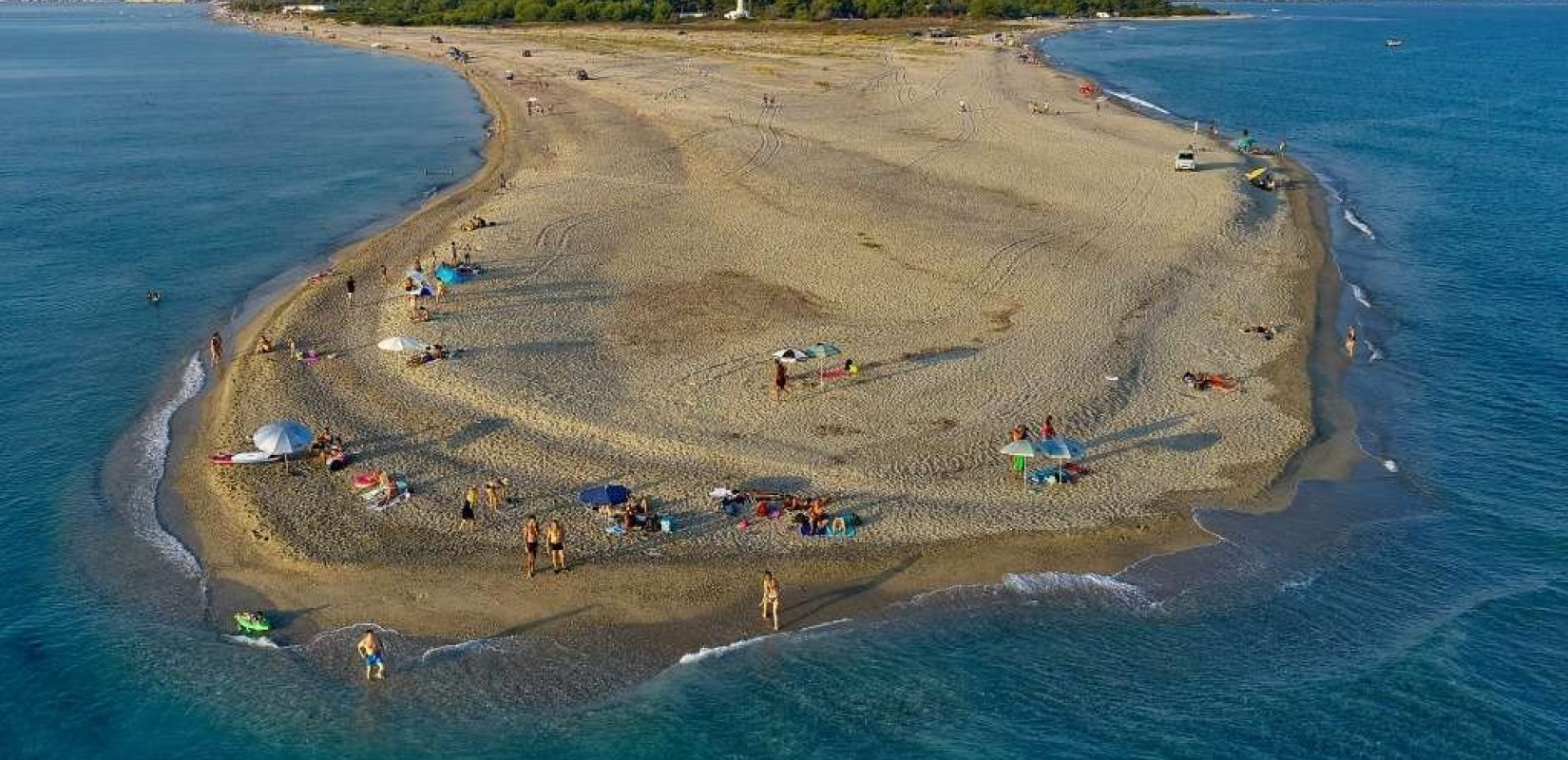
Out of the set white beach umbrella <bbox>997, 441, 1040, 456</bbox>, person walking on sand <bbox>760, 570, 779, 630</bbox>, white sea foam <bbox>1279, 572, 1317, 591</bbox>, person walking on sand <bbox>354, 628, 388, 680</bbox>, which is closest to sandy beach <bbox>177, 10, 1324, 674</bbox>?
person walking on sand <bbox>760, 570, 779, 630</bbox>

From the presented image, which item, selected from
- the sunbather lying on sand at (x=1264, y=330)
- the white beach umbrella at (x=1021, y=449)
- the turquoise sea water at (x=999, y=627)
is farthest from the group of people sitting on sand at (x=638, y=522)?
the sunbather lying on sand at (x=1264, y=330)

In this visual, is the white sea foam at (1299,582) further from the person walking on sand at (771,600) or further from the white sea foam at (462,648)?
the white sea foam at (462,648)

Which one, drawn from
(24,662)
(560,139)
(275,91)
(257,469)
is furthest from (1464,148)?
(275,91)

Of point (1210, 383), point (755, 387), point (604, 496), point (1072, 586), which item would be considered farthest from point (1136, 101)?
point (604, 496)

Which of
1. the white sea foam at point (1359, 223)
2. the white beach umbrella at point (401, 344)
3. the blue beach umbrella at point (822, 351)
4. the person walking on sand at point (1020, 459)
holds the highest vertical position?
the white sea foam at point (1359, 223)

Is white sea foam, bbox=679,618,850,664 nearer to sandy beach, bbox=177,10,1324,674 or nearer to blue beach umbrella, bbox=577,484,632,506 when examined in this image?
sandy beach, bbox=177,10,1324,674

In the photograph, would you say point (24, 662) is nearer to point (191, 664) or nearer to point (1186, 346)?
point (191, 664)

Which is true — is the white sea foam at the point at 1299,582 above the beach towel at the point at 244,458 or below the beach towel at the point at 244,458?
below

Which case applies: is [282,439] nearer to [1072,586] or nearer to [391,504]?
[391,504]
